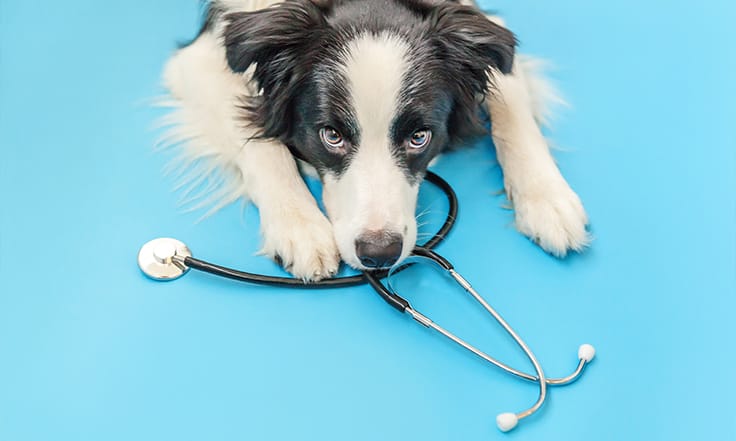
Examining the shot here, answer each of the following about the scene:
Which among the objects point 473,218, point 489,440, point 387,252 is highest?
point 387,252

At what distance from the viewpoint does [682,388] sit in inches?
96.3

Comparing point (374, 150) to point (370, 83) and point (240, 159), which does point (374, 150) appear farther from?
point (240, 159)

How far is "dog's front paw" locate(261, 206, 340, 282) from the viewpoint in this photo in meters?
2.60

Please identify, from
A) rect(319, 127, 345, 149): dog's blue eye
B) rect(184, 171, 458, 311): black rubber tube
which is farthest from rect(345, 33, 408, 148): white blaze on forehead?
rect(184, 171, 458, 311): black rubber tube

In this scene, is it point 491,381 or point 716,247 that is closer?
point 491,381

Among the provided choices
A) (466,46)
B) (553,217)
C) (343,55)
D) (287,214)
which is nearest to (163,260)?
(287,214)

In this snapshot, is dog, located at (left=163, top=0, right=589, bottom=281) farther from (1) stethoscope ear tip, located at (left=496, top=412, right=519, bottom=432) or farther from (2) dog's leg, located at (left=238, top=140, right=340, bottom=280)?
(1) stethoscope ear tip, located at (left=496, top=412, right=519, bottom=432)

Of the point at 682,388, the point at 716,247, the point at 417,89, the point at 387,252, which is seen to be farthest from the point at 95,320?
the point at 716,247

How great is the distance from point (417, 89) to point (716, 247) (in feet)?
4.06

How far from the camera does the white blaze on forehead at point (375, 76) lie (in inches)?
95.3

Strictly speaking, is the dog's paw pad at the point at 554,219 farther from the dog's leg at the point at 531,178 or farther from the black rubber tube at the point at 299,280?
the black rubber tube at the point at 299,280

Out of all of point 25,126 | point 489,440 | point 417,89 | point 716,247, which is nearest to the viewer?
point 489,440

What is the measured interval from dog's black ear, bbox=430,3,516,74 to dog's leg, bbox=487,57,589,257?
224 mm

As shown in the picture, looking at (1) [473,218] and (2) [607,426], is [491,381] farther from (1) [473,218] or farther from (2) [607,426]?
(1) [473,218]
